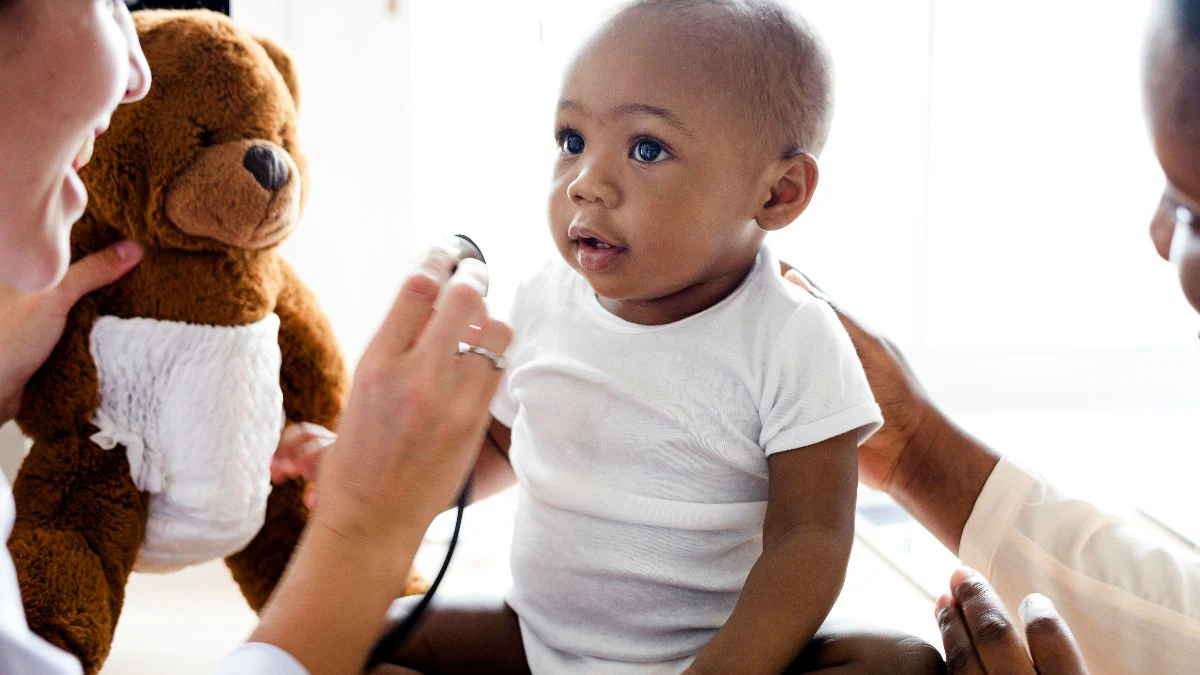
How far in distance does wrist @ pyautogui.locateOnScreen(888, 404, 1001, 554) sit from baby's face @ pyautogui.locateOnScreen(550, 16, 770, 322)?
382mm

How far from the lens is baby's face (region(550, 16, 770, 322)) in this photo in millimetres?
872

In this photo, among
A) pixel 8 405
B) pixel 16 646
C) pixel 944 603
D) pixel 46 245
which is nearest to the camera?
pixel 16 646

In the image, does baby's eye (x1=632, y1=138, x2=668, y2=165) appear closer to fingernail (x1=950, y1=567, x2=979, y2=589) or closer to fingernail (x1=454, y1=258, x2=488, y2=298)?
fingernail (x1=454, y1=258, x2=488, y2=298)

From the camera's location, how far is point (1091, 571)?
98 centimetres

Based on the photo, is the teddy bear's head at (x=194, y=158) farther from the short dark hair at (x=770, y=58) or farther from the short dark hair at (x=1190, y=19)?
the short dark hair at (x=1190, y=19)

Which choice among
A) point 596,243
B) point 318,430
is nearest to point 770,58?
point 596,243

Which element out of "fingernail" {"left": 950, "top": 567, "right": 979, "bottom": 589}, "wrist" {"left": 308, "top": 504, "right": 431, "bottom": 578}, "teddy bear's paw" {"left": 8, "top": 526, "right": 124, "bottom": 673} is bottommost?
"teddy bear's paw" {"left": 8, "top": 526, "right": 124, "bottom": 673}

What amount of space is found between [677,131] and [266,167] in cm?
49

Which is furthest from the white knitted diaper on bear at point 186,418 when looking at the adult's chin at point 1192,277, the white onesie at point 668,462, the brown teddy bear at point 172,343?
the adult's chin at point 1192,277

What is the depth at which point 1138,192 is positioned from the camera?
2631mm

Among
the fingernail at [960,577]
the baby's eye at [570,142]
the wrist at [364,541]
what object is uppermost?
the baby's eye at [570,142]

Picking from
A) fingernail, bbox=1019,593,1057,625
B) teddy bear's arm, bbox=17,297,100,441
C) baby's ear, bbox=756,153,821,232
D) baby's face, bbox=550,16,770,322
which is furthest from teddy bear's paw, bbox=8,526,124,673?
fingernail, bbox=1019,593,1057,625

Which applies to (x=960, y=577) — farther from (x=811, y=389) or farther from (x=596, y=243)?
(x=596, y=243)

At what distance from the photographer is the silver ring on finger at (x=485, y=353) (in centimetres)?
71
